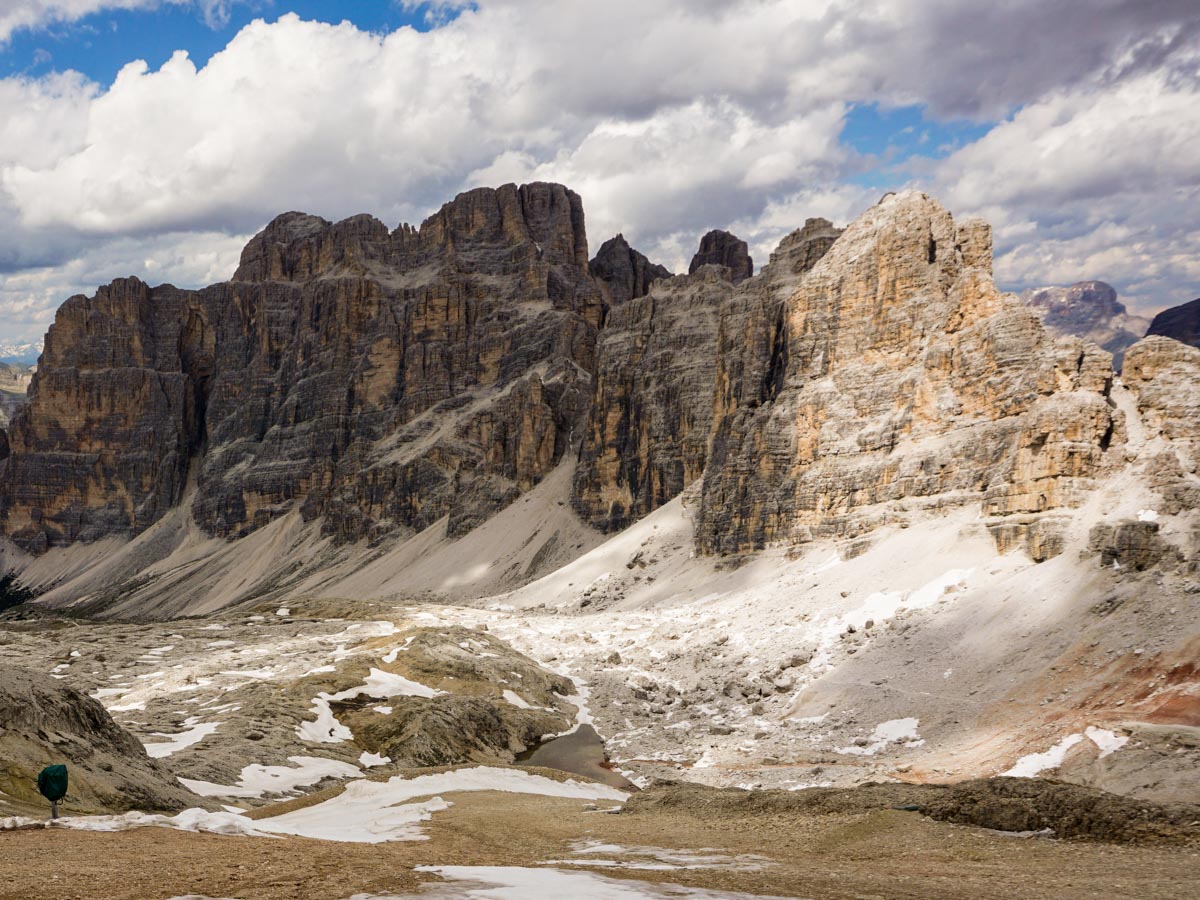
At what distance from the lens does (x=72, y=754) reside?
2464cm

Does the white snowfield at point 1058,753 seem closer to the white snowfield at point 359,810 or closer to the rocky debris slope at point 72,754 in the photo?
the white snowfield at point 359,810

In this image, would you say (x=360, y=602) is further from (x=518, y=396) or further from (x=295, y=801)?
(x=295, y=801)

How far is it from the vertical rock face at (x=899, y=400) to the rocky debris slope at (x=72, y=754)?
61621mm

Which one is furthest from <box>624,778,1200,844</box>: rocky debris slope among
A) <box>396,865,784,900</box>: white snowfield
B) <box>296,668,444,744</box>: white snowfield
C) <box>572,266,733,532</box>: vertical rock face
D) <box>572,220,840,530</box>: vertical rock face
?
<box>572,266,733,532</box>: vertical rock face

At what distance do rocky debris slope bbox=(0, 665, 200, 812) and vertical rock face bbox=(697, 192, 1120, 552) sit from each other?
2426 inches

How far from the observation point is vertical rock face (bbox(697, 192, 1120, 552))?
7562cm

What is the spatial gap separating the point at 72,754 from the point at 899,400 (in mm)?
83362

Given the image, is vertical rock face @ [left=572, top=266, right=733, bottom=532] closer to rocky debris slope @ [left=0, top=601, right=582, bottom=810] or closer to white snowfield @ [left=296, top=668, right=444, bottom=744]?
rocky debris slope @ [left=0, top=601, right=582, bottom=810]

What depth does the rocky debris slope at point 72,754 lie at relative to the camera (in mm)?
22531

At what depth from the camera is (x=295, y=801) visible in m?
31.1

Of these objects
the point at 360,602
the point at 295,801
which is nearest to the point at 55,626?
the point at 360,602

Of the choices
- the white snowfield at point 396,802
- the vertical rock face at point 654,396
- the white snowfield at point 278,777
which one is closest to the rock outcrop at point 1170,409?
the white snowfield at point 396,802

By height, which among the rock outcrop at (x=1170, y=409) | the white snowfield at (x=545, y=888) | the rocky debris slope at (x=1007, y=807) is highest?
the rock outcrop at (x=1170, y=409)

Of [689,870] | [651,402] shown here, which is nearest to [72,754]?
[689,870]
